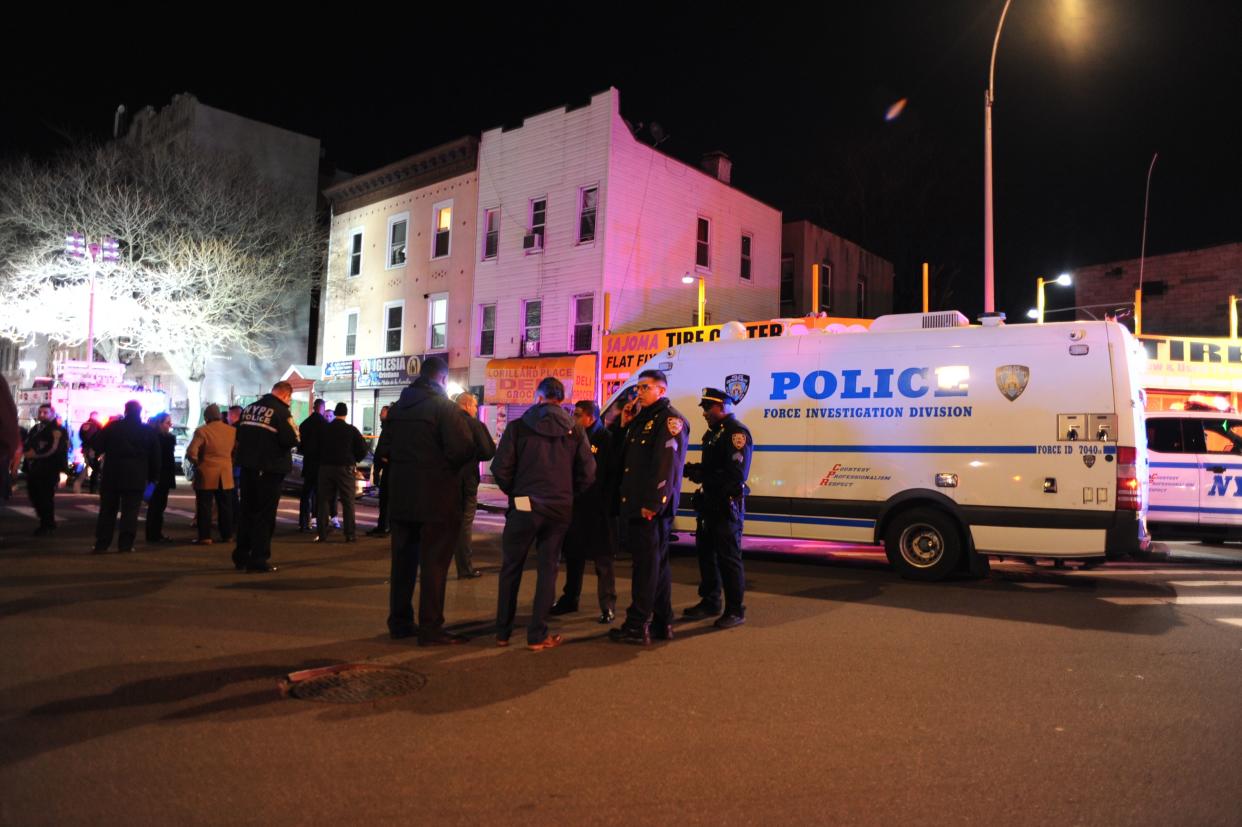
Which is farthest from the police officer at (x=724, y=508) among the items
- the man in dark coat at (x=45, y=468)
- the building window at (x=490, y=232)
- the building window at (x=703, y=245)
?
the building window at (x=490, y=232)

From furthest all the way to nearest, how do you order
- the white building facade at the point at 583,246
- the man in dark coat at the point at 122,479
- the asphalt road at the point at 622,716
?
1. the white building facade at the point at 583,246
2. the man in dark coat at the point at 122,479
3. the asphalt road at the point at 622,716

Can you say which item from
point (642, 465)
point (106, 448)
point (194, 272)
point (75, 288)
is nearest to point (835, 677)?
point (642, 465)

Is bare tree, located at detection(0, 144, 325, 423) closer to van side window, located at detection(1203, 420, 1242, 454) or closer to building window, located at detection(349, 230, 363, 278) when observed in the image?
building window, located at detection(349, 230, 363, 278)

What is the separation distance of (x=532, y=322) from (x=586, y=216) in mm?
3354

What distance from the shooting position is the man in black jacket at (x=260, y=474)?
28.5ft

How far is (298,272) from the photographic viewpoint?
3003 cm

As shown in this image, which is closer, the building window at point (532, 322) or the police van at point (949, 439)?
the police van at point (949, 439)

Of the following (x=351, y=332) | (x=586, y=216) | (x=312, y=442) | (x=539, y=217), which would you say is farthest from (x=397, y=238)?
(x=312, y=442)

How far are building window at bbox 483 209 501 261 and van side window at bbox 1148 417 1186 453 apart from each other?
1774 centimetres

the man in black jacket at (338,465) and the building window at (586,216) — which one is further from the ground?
the building window at (586,216)

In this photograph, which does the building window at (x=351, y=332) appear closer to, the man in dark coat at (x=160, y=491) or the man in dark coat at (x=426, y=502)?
the man in dark coat at (x=160, y=491)

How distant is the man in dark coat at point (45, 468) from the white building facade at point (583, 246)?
12356 mm

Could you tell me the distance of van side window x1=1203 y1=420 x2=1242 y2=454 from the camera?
1161 centimetres

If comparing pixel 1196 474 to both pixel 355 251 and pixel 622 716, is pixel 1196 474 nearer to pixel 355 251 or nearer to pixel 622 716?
pixel 622 716
